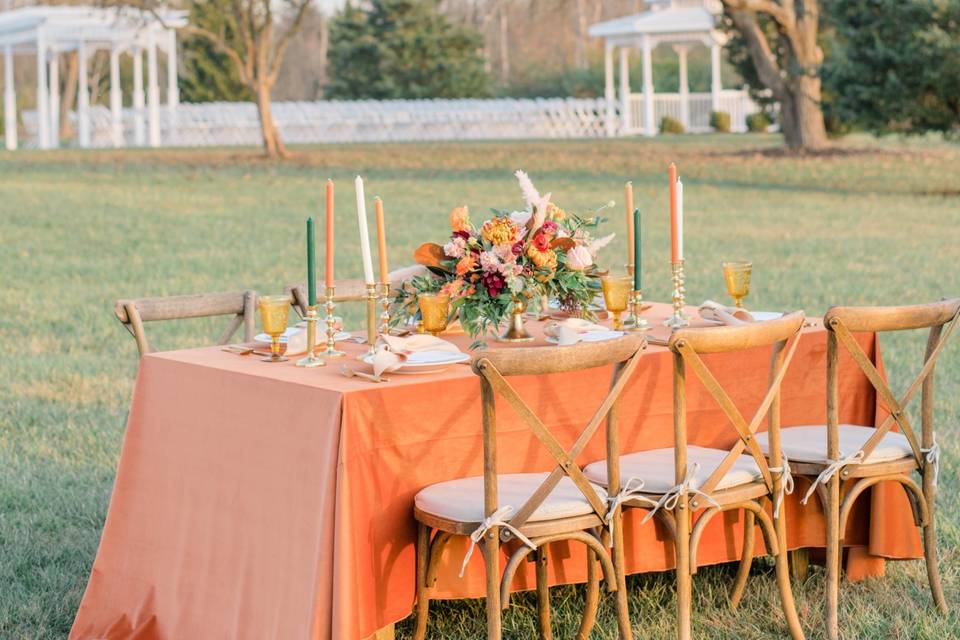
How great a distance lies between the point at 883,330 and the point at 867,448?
41 centimetres

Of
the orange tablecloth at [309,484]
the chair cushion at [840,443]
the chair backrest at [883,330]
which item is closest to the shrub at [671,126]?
the orange tablecloth at [309,484]

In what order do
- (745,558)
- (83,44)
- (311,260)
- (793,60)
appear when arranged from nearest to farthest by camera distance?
(311,260) < (745,558) < (793,60) < (83,44)

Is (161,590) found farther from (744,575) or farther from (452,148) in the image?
(452,148)

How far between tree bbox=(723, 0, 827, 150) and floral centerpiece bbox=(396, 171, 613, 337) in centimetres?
2233

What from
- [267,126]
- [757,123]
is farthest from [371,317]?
[757,123]

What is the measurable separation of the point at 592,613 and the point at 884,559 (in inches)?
57.6

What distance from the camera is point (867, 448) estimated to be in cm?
448

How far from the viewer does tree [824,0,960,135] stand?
19094 millimetres

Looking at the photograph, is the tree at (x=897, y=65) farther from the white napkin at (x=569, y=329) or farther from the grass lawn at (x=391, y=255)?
the white napkin at (x=569, y=329)

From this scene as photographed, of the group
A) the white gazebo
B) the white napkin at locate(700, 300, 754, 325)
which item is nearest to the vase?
the white napkin at locate(700, 300, 754, 325)

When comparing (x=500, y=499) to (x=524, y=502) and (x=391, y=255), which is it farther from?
(x=391, y=255)

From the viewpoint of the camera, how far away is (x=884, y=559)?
5.08 meters

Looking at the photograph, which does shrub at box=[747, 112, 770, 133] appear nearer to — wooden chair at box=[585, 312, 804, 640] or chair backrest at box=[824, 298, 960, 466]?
chair backrest at box=[824, 298, 960, 466]

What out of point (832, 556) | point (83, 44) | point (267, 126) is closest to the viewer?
point (832, 556)
